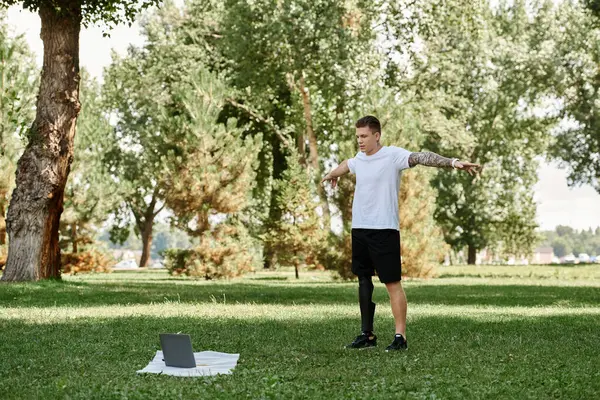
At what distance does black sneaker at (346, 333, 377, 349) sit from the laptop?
216 centimetres

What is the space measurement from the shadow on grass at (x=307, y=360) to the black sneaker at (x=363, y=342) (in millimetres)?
179

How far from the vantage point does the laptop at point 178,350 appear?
754 centimetres

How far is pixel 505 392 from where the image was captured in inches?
249

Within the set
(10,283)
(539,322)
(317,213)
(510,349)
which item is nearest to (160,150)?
(317,213)

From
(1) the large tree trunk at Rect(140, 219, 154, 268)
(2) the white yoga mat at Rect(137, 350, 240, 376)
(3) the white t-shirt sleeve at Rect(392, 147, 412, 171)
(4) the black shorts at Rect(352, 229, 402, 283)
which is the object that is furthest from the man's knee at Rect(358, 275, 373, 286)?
(1) the large tree trunk at Rect(140, 219, 154, 268)

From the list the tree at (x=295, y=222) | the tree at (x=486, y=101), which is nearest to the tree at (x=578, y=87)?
the tree at (x=486, y=101)

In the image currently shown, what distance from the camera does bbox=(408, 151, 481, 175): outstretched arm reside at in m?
8.70

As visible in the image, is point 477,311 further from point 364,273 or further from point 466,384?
point 466,384

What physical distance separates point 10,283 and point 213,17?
27.8m

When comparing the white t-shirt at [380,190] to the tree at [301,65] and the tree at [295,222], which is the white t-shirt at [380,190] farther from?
the tree at [295,222]

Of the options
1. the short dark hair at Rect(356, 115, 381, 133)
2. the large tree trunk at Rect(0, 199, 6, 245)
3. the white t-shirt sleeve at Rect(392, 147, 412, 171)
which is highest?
the large tree trunk at Rect(0, 199, 6, 245)

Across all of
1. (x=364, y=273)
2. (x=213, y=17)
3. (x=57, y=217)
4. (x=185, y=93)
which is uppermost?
(x=213, y=17)

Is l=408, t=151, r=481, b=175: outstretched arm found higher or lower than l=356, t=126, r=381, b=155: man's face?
lower

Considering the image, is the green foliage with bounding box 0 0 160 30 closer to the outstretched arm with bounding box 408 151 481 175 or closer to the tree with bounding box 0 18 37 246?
the tree with bounding box 0 18 37 246
